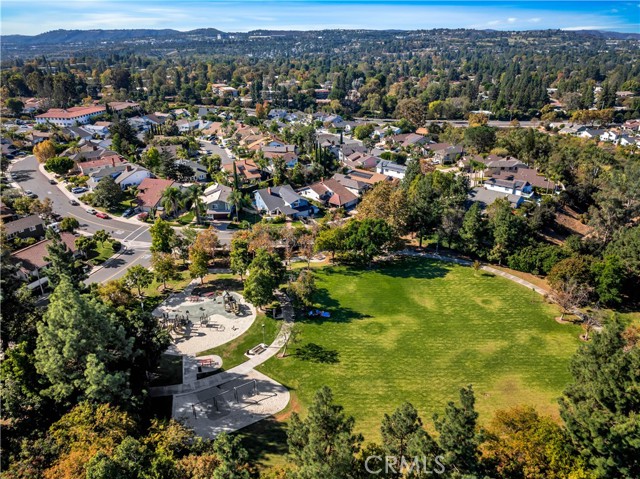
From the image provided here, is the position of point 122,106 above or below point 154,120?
above

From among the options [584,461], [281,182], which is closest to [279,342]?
[584,461]

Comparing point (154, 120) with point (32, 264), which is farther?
point (154, 120)

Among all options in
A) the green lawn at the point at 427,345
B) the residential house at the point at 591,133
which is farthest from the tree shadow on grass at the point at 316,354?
the residential house at the point at 591,133

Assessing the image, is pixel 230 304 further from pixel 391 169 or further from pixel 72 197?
pixel 391 169

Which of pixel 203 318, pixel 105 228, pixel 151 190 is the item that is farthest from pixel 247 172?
pixel 203 318

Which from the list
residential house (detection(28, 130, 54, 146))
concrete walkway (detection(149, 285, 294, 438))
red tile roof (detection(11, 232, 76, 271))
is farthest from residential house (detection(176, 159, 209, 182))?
concrete walkway (detection(149, 285, 294, 438))

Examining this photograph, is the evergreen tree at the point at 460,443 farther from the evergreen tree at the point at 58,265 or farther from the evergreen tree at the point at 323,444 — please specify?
the evergreen tree at the point at 58,265

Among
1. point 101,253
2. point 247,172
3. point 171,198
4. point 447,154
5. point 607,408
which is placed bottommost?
point 101,253
